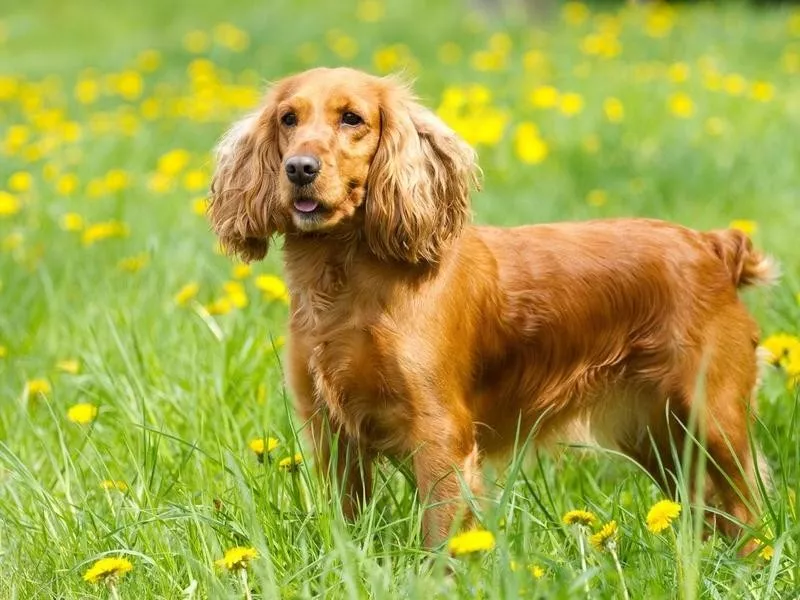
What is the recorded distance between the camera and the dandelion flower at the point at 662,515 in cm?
208

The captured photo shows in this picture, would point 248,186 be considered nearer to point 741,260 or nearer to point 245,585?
point 245,585

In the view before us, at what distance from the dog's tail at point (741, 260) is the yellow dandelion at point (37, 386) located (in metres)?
1.77

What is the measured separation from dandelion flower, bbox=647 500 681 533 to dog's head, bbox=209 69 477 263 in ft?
2.58

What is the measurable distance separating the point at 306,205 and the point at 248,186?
0.97 ft

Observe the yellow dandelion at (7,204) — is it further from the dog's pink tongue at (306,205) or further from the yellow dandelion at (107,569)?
the yellow dandelion at (107,569)

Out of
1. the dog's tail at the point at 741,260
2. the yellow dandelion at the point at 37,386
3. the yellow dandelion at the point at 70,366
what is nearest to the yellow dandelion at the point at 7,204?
the yellow dandelion at the point at 70,366

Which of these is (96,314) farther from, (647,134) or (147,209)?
(647,134)

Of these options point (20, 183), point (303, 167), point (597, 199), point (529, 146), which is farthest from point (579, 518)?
point (20, 183)

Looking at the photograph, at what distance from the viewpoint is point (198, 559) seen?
2.20 metres

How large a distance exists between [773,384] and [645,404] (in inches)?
26.8

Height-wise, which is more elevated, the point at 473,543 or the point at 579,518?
the point at 473,543

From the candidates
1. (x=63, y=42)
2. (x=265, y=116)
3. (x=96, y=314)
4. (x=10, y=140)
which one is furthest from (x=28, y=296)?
(x=63, y=42)

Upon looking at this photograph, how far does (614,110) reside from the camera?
18.5ft

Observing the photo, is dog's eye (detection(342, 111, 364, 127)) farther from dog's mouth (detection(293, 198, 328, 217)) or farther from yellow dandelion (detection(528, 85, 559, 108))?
yellow dandelion (detection(528, 85, 559, 108))
